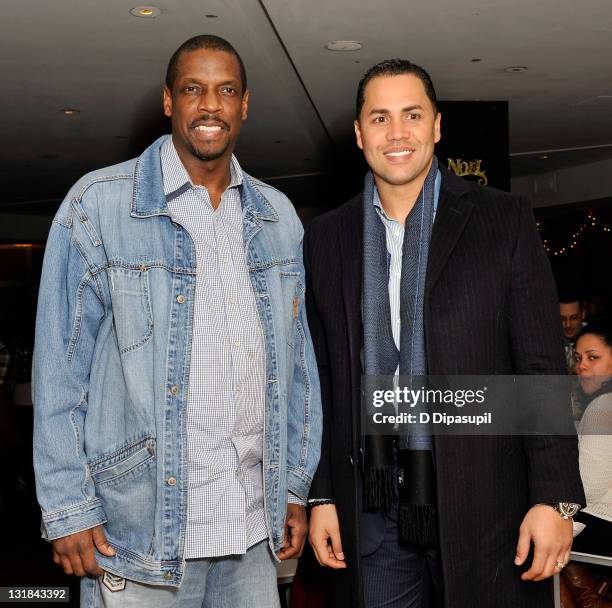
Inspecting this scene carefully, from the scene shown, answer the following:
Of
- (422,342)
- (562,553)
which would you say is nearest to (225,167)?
(422,342)

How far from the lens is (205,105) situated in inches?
70.1

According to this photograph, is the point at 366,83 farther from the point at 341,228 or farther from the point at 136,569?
the point at 136,569

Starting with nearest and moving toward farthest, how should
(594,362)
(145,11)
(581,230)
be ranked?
1. (594,362)
2. (145,11)
3. (581,230)

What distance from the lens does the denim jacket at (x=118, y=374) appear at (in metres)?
1.62

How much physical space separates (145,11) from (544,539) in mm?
3719

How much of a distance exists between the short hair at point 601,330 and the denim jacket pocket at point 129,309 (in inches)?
111

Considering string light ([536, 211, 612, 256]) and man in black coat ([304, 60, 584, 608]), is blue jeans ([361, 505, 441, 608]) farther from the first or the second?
string light ([536, 211, 612, 256])

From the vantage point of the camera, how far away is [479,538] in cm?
179

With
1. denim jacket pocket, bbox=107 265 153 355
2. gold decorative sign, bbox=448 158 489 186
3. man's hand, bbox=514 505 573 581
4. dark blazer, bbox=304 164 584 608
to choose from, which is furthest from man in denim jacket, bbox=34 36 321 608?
gold decorative sign, bbox=448 158 489 186

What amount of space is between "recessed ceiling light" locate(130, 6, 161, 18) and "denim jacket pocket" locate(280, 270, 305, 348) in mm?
→ 3088

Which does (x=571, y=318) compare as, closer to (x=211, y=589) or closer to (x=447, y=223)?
(x=447, y=223)

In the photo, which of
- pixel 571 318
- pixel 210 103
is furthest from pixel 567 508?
pixel 571 318

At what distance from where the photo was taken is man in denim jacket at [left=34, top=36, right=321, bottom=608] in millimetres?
1628

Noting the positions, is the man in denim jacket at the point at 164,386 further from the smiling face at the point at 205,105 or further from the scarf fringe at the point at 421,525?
→ the scarf fringe at the point at 421,525
